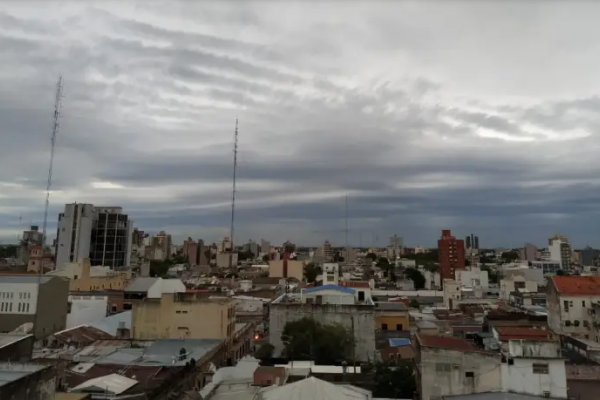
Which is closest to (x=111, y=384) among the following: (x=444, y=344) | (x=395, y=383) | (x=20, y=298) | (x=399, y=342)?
(x=395, y=383)

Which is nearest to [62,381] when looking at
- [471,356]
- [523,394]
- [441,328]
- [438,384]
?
[438,384]

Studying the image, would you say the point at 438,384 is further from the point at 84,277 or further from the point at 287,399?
the point at 84,277

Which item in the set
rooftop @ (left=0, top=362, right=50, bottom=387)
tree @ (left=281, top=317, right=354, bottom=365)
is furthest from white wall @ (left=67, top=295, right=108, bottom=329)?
rooftop @ (left=0, top=362, right=50, bottom=387)

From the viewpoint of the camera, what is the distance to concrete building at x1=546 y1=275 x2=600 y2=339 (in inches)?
1617

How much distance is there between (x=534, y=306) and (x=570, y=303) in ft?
58.3

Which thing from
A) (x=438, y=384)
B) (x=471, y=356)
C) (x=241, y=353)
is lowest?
(x=241, y=353)

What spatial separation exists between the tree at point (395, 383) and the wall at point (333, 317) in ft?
38.1

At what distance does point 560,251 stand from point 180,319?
112600mm

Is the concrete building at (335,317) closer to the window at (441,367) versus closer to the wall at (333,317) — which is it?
the wall at (333,317)

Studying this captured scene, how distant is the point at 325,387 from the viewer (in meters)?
17.9

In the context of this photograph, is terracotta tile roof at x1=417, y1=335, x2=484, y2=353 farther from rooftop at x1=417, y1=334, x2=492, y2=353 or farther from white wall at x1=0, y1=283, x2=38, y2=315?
white wall at x1=0, y1=283, x2=38, y2=315

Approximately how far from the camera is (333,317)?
3600 cm

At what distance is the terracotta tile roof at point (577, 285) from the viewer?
41.7 meters

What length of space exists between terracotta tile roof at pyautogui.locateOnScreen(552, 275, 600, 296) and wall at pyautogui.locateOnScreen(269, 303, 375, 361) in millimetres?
18538
